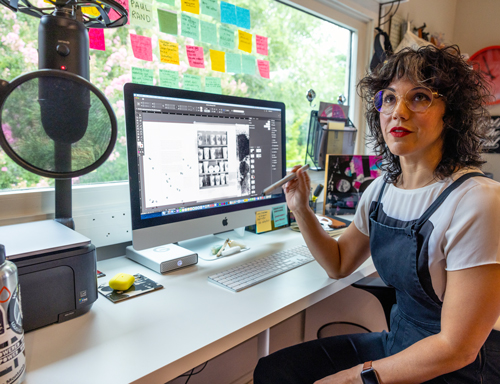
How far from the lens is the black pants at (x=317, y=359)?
879 millimetres

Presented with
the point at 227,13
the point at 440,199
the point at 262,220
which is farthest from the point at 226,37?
the point at 440,199

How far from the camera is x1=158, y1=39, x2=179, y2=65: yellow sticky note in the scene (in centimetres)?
129

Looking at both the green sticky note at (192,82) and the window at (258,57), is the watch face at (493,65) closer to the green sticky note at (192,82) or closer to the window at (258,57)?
the window at (258,57)

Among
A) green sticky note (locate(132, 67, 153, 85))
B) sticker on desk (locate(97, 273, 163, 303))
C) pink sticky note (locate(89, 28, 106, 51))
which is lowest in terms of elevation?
sticker on desk (locate(97, 273, 163, 303))

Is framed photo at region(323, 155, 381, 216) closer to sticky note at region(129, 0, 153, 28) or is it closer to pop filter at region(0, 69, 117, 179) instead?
sticky note at region(129, 0, 153, 28)

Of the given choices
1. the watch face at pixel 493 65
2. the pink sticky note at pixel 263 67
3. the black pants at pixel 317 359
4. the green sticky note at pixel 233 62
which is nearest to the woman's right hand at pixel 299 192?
the black pants at pixel 317 359

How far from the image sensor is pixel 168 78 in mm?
1315

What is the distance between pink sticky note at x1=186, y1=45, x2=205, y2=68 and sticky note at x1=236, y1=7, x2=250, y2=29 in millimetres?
257

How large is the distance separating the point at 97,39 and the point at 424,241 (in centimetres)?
115

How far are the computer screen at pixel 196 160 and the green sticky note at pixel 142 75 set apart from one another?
313mm

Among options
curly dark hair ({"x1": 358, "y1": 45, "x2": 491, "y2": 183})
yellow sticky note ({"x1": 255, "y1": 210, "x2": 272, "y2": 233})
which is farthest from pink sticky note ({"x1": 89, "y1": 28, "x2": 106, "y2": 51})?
curly dark hair ({"x1": 358, "y1": 45, "x2": 491, "y2": 183})

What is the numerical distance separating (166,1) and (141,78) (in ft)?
0.97

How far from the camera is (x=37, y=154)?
2.32 ft

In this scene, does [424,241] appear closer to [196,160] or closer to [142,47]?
[196,160]
